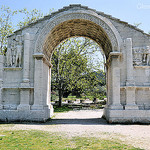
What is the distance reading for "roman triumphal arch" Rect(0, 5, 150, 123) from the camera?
33.0 ft

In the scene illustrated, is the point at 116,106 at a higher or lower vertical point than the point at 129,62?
lower

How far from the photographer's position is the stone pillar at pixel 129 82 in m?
9.91

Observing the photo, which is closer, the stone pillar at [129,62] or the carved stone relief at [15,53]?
the stone pillar at [129,62]

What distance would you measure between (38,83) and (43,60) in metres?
1.48

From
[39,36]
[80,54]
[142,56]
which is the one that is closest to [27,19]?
[80,54]

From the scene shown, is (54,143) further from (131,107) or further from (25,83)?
(131,107)

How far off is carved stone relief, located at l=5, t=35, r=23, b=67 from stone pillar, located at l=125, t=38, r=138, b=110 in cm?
→ 619

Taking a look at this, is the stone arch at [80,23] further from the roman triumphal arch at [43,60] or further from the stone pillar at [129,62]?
the stone pillar at [129,62]

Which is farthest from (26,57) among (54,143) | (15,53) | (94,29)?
(54,143)

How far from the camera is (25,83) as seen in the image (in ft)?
34.0

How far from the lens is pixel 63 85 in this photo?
20.9 metres

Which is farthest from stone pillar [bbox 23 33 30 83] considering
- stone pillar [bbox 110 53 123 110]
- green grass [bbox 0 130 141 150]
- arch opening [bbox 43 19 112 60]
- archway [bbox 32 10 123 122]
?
stone pillar [bbox 110 53 123 110]

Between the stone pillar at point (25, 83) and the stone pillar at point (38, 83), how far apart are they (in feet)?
1.42

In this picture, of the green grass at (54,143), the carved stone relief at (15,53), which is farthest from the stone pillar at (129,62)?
the carved stone relief at (15,53)
